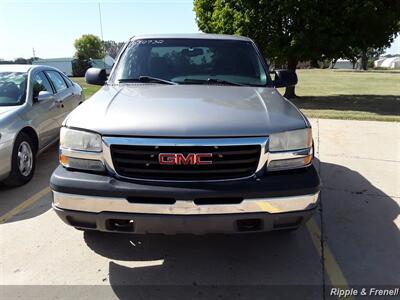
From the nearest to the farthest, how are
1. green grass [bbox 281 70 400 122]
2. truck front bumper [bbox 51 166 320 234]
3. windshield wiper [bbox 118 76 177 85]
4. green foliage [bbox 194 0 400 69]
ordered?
truck front bumper [bbox 51 166 320 234] → windshield wiper [bbox 118 76 177 85] → green grass [bbox 281 70 400 122] → green foliage [bbox 194 0 400 69]

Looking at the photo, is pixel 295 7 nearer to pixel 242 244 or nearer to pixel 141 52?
pixel 141 52

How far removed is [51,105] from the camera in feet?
21.8

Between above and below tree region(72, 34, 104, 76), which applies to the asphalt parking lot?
above

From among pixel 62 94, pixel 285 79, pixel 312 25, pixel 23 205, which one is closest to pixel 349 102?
pixel 312 25

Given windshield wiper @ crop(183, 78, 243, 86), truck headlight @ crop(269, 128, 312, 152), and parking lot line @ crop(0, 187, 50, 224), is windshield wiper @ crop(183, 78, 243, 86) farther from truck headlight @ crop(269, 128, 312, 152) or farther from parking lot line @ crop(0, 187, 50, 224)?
parking lot line @ crop(0, 187, 50, 224)

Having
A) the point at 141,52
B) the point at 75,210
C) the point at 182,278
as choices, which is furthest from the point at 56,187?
the point at 141,52

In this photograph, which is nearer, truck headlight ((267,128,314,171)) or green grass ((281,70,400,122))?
truck headlight ((267,128,314,171))

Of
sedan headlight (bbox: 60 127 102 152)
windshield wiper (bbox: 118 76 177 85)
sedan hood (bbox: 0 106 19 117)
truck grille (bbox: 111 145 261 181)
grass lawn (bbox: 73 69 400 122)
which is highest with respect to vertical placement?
windshield wiper (bbox: 118 76 177 85)

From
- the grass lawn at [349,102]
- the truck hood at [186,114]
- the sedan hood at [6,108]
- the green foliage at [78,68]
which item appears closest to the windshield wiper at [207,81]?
the truck hood at [186,114]

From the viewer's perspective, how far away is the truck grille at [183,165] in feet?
9.59

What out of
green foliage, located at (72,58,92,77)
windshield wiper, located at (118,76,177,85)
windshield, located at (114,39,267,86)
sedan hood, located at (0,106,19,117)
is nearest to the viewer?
windshield wiper, located at (118,76,177,85)

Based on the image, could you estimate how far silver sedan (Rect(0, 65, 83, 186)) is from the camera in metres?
5.28

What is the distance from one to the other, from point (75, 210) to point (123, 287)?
0.73 metres

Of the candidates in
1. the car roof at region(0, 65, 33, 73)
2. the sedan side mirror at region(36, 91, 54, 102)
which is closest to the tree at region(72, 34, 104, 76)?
the car roof at region(0, 65, 33, 73)
